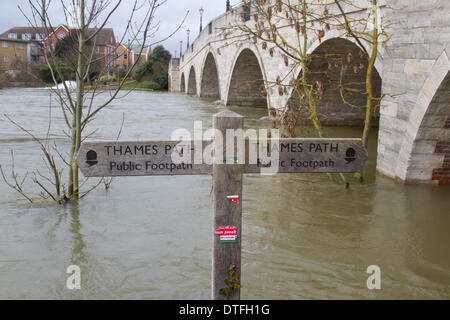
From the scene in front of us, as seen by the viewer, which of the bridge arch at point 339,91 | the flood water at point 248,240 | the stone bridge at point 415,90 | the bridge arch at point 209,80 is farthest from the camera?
the bridge arch at point 209,80

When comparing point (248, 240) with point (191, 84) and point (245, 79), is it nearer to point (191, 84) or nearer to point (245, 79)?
point (245, 79)

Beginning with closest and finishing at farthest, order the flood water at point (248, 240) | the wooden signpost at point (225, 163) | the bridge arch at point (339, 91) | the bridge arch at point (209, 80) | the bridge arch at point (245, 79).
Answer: the wooden signpost at point (225, 163) → the flood water at point (248, 240) → the bridge arch at point (339, 91) → the bridge arch at point (245, 79) → the bridge arch at point (209, 80)

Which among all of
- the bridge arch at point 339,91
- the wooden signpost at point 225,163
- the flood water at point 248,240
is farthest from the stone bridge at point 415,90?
the wooden signpost at point 225,163

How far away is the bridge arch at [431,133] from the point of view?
5973mm

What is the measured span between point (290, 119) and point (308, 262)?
9.91 feet

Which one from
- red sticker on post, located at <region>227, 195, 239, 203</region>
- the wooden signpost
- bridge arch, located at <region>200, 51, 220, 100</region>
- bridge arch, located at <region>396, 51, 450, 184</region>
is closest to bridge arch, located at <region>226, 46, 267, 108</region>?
bridge arch, located at <region>200, 51, 220, 100</region>

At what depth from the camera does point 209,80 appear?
33406mm

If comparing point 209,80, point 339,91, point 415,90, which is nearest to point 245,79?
point 339,91

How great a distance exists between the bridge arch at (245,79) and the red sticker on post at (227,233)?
16.2m

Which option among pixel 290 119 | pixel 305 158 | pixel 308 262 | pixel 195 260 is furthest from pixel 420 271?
pixel 290 119

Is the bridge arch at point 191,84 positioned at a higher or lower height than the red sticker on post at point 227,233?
higher

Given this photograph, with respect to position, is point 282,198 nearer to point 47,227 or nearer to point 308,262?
point 308,262

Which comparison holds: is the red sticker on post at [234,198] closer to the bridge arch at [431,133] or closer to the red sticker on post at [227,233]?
the red sticker on post at [227,233]

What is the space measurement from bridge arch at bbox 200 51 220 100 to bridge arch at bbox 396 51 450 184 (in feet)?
80.8
